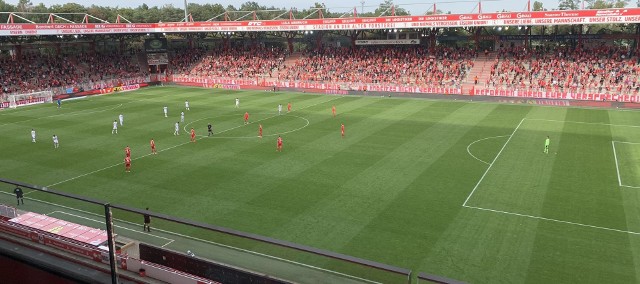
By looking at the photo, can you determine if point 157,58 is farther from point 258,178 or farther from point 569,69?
point 569,69

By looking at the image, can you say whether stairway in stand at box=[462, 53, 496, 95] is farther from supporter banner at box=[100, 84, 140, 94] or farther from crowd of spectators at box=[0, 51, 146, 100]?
crowd of spectators at box=[0, 51, 146, 100]

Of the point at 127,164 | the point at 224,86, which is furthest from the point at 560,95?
the point at 127,164

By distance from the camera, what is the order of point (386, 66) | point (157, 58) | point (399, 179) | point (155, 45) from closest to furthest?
point (399, 179) → point (386, 66) → point (155, 45) → point (157, 58)

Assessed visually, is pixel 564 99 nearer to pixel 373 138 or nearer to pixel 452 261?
pixel 373 138

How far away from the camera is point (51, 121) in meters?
43.1

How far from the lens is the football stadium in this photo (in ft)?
34.7

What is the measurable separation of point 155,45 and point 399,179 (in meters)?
60.3

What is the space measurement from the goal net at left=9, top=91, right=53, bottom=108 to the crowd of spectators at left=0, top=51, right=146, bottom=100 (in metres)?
1.19

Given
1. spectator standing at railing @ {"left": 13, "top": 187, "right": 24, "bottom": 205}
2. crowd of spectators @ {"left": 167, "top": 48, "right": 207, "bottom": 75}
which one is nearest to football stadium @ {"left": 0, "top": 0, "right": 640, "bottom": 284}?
spectator standing at railing @ {"left": 13, "top": 187, "right": 24, "bottom": 205}

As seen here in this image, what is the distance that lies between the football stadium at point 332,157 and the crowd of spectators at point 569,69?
0.83ft

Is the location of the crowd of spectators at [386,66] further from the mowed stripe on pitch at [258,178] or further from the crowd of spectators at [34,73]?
the crowd of spectators at [34,73]

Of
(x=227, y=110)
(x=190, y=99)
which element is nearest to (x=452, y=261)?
(x=227, y=110)

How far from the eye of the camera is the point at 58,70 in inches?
2581

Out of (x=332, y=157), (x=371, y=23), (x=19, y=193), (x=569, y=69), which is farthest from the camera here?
(x=371, y=23)
